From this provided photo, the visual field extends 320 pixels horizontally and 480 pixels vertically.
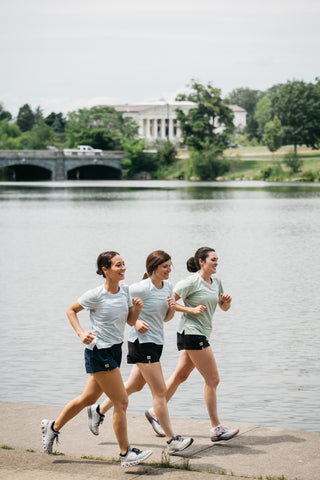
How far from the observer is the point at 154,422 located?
291 inches

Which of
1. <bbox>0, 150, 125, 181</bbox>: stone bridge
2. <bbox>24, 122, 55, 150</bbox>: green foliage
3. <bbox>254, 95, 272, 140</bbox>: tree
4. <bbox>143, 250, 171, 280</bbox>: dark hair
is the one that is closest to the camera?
<bbox>143, 250, 171, 280</bbox>: dark hair

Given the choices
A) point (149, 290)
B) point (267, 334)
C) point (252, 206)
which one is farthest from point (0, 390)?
point (252, 206)

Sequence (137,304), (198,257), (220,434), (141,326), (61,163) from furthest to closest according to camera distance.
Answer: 1. (61,163)
2. (198,257)
3. (220,434)
4. (141,326)
5. (137,304)

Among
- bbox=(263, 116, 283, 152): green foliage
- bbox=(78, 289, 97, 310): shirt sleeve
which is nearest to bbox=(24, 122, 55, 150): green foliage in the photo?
bbox=(263, 116, 283, 152): green foliage

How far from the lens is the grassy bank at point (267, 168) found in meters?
107

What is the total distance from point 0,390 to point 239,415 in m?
2.95

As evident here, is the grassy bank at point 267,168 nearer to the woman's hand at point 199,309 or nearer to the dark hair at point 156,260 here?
the woman's hand at point 199,309

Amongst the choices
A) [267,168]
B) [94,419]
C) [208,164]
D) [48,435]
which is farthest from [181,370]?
[208,164]

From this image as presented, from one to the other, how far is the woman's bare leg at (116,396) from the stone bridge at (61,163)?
118m

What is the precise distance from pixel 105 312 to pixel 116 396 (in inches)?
25.0

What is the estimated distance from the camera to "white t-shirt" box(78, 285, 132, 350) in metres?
6.66

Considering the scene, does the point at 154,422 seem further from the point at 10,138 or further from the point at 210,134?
the point at 10,138

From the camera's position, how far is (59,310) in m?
16.9

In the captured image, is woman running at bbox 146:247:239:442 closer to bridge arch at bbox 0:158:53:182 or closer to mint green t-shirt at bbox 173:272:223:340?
mint green t-shirt at bbox 173:272:223:340
